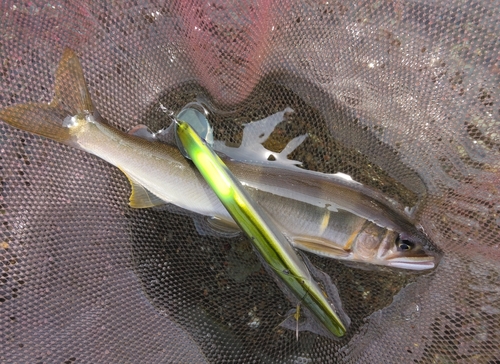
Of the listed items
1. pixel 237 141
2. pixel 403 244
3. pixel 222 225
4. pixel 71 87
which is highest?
A: pixel 71 87

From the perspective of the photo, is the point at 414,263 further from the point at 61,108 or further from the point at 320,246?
the point at 61,108

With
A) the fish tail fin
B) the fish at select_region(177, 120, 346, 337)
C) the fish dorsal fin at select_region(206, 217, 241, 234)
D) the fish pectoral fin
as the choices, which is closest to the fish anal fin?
the fish tail fin

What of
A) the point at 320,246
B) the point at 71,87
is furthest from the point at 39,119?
the point at 320,246

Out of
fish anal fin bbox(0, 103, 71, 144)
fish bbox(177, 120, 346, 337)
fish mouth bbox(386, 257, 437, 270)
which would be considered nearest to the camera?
fish bbox(177, 120, 346, 337)

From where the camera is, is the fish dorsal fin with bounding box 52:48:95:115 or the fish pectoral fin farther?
the fish pectoral fin

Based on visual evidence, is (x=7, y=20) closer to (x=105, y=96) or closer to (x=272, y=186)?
(x=105, y=96)

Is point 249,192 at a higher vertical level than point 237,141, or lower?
lower

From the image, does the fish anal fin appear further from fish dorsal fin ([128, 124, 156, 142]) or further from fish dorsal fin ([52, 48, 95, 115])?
fish dorsal fin ([128, 124, 156, 142])
